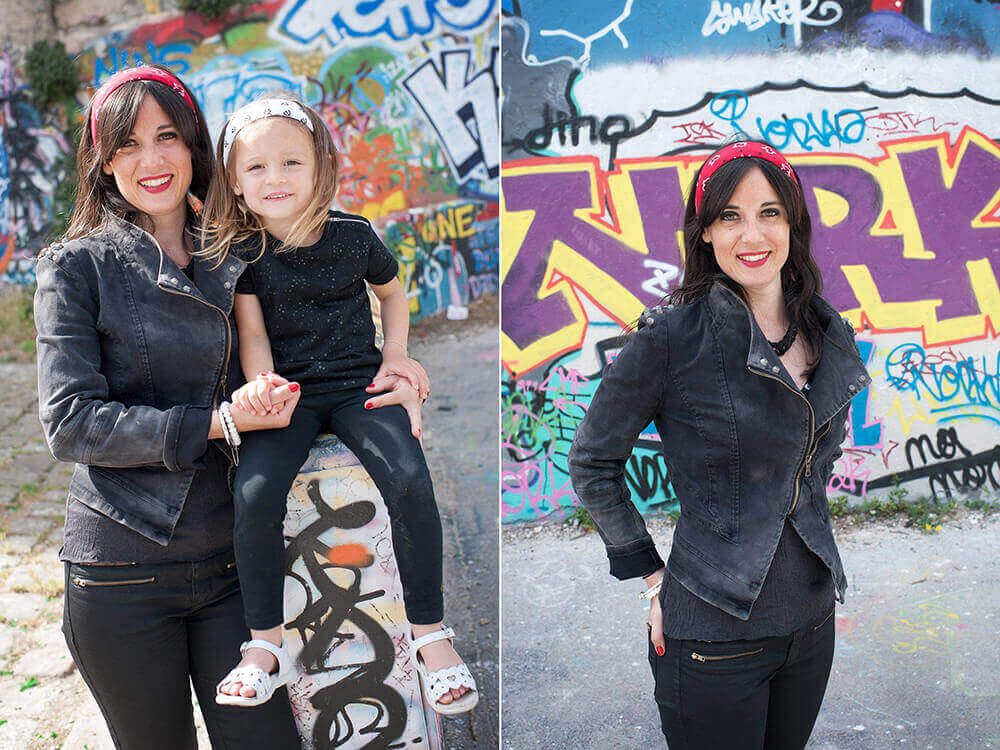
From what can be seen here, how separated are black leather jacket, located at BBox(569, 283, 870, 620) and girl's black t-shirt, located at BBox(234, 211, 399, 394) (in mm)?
844

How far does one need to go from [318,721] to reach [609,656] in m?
1.80

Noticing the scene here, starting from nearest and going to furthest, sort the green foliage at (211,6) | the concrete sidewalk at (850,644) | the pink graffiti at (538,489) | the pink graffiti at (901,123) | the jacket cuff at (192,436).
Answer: the jacket cuff at (192,436)
the concrete sidewalk at (850,644)
the pink graffiti at (901,123)
the pink graffiti at (538,489)
the green foliage at (211,6)

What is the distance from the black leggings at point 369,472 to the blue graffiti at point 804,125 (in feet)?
10.6

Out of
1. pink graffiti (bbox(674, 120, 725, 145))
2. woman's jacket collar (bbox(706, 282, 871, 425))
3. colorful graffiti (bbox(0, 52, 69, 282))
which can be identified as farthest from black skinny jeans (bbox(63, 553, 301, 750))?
colorful graffiti (bbox(0, 52, 69, 282))

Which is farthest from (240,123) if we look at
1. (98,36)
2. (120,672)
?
(98,36)

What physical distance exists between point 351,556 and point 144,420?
0.80 meters

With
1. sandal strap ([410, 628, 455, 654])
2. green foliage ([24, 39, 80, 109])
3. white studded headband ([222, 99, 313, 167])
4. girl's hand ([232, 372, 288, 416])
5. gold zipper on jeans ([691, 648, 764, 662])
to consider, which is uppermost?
green foliage ([24, 39, 80, 109])

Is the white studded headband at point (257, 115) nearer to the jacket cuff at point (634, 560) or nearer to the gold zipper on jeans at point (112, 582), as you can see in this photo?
the gold zipper on jeans at point (112, 582)

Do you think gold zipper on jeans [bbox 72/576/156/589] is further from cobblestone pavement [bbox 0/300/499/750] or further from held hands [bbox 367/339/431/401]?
cobblestone pavement [bbox 0/300/499/750]

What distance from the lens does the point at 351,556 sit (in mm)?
2684

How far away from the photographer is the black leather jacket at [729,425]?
210cm

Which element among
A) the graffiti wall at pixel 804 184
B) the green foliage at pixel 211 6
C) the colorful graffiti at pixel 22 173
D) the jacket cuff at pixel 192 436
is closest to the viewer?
the jacket cuff at pixel 192 436

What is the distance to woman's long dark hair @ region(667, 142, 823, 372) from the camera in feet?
7.11

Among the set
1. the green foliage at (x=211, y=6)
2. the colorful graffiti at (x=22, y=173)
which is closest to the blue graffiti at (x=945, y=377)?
the green foliage at (x=211, y=6)
